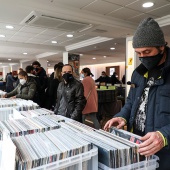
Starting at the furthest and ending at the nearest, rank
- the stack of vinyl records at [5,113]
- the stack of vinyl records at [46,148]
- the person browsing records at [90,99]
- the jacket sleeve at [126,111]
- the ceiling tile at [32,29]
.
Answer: the ceiling tile at [32,29] → the person browsing records at [90,99] → the stack of vinyl records at [5,113] → the jacket sleeve at [126,111] → the stack of vinyl records at [46,148]

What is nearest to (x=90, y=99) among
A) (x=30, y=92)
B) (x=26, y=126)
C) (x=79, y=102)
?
(x=30, y=92)

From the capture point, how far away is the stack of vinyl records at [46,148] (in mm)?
505

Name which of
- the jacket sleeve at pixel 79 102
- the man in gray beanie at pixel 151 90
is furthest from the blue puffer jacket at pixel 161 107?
the jacket sleeve at pixel 79 102

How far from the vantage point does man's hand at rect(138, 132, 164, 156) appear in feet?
2.04

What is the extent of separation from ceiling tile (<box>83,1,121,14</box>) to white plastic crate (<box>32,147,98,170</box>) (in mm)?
3433

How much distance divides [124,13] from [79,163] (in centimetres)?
411

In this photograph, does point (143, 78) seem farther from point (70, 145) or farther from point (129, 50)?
point (129, 50)

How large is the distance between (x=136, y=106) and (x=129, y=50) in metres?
4.97

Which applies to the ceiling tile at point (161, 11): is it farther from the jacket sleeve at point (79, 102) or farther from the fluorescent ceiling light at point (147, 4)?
the jacket sleeve at point (79, 102)

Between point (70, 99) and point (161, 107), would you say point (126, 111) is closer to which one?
point (161, 107)

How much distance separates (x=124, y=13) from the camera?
4.12 metres

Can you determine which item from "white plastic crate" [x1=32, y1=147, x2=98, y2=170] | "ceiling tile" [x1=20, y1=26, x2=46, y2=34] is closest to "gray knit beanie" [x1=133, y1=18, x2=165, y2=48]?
"white plastic crate" [x1=32, y1=147, x2=98, y2=170]

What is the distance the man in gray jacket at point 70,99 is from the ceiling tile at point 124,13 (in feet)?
7.80

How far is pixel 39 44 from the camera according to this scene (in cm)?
785
